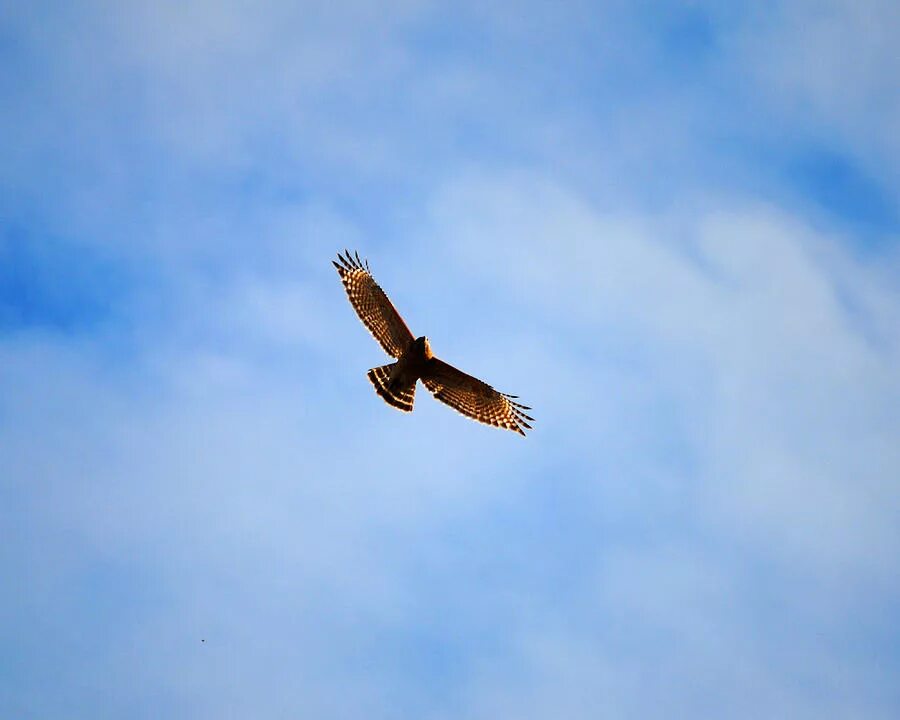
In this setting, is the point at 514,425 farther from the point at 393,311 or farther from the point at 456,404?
the point at 393,311

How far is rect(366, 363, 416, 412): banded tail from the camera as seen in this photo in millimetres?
26188

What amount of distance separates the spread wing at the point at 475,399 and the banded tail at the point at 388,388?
617mm

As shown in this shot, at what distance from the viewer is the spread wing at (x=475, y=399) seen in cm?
2641

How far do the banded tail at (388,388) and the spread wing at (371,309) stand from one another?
38 cm

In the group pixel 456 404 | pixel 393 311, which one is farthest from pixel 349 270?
pixel 456 404

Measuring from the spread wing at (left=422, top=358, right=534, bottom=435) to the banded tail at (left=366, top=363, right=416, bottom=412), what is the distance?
2.02ft

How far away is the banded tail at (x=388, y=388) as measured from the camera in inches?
1031

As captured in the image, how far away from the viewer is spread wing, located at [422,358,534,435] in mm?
26406

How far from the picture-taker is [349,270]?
26406 millimetres

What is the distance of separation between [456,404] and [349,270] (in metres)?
3.46

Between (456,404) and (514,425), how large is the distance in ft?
4.08

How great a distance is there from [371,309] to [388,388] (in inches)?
62.6

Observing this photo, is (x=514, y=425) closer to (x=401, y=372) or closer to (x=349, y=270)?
(x=401, y=372)

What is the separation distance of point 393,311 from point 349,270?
1.31 metres
